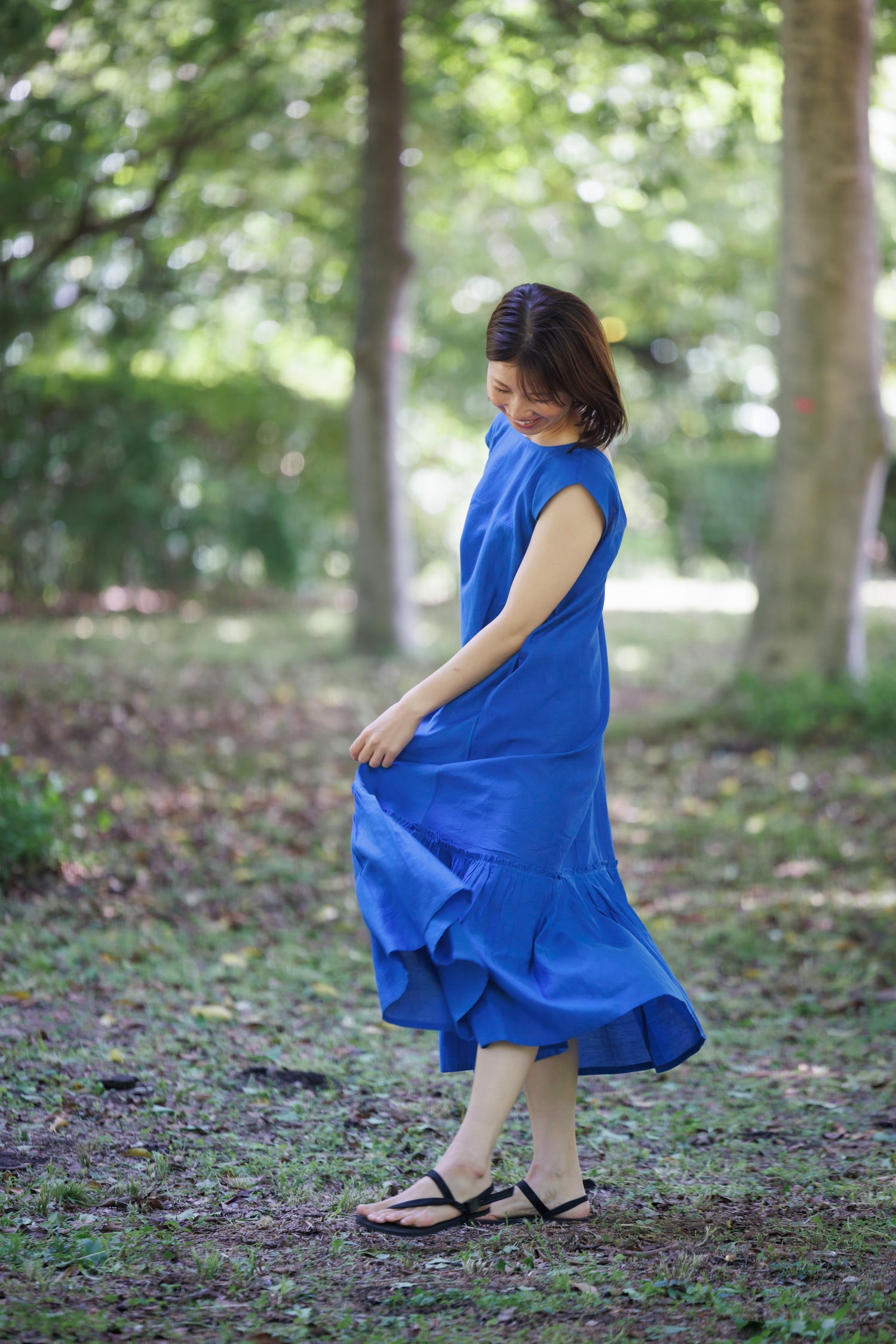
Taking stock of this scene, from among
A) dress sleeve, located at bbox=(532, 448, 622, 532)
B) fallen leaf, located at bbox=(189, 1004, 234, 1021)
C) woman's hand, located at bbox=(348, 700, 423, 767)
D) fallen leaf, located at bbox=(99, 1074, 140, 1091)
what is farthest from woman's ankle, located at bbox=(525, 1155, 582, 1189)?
fallen leaf, located at bbox=(189, 1004, 234, 1021)

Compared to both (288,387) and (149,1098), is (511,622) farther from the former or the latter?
(288,387)

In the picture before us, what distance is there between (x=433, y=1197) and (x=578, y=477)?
150 centimetres

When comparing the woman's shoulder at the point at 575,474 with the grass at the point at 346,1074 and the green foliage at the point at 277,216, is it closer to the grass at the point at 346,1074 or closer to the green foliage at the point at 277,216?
the grass at the point at 346,1074

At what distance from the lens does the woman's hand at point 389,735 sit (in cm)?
272

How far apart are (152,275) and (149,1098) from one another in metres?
11.3

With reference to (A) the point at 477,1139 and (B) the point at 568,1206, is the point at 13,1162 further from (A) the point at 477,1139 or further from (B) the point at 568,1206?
(B) the point at 568,1206

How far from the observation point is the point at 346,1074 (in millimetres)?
3850

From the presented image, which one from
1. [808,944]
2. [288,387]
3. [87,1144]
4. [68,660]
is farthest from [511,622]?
[288,387]

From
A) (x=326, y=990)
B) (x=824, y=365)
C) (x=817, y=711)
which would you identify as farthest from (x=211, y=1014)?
(x=824, y=365)

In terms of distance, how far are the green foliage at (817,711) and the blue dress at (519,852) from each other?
17.9 feet

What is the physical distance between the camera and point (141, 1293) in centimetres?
239

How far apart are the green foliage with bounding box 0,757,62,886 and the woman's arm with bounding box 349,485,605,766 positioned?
3.06m

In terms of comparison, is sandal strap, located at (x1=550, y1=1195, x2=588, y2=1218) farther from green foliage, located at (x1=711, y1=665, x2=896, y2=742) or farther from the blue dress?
green foliage, located at (x1=711, y1=665, x2=896, y2=742)

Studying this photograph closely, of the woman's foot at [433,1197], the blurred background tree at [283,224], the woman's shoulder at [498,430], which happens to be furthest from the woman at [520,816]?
the blurred background tree at [283,224]
